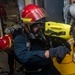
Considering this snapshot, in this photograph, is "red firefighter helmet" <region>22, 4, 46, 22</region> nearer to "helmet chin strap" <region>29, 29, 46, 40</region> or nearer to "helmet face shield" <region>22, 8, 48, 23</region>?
"helmet face shield" <region>22, 8, 48, 23</region>

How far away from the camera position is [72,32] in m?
1.91

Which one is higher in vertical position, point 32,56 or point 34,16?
point 34,16

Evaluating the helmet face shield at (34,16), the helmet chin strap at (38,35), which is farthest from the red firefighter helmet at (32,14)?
the helmet chin strap at (38,35)

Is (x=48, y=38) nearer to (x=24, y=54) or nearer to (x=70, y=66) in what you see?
(x=24, y=54)

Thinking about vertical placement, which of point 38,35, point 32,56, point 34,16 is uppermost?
point 34,16

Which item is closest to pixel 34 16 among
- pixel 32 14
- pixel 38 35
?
pixel 32 14

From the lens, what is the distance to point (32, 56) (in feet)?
5.55

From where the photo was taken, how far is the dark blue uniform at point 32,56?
1.69m

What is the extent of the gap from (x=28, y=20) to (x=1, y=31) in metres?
2.79

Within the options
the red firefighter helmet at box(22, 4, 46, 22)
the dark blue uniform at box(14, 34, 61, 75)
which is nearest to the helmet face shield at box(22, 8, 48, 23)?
the red firefighter helmet at box(22, 4, 46, 22)

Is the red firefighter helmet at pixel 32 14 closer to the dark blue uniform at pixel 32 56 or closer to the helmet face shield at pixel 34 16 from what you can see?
the helmet face shield at pixel 34 16

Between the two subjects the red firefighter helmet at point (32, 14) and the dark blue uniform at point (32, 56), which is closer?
the dark blue uniform at point (32, 56)

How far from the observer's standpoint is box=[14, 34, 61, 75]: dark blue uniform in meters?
1.69

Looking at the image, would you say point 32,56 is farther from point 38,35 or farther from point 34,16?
point 34,16
